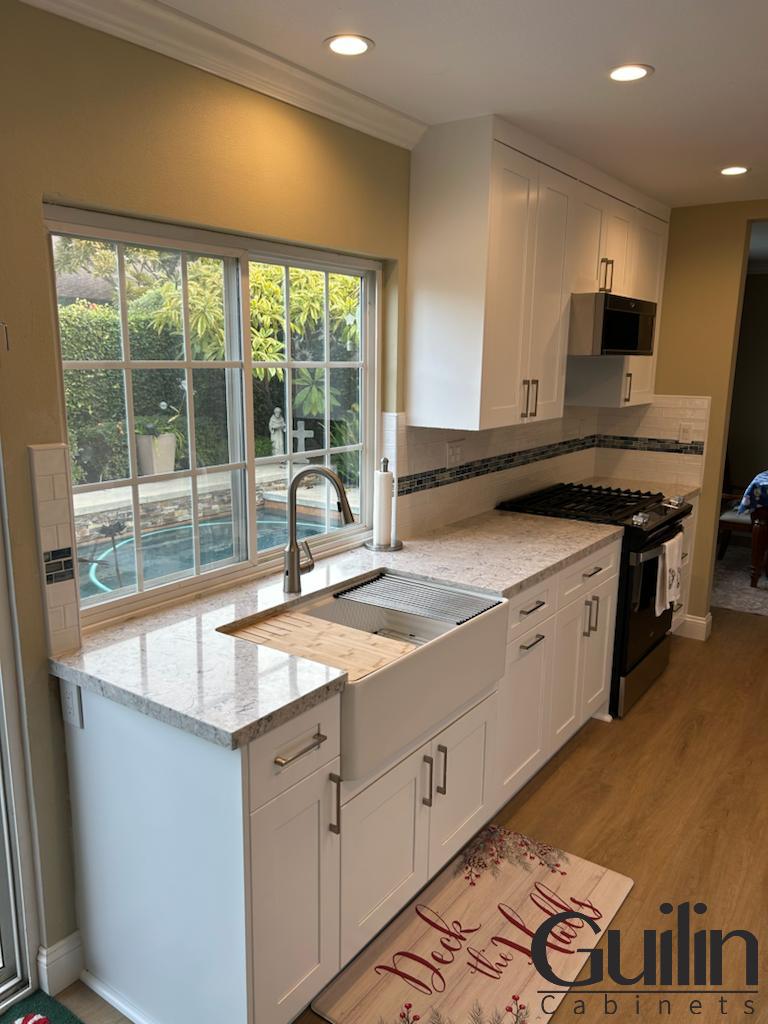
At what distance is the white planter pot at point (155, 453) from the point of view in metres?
2.15

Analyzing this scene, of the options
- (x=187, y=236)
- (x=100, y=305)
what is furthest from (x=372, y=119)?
(x=100, y=305)

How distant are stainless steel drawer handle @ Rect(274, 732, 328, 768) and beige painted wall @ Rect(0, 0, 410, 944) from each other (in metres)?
0.67

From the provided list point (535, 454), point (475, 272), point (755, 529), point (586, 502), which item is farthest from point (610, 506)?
point (755, 529)

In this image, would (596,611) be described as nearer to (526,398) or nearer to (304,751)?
(526,398)

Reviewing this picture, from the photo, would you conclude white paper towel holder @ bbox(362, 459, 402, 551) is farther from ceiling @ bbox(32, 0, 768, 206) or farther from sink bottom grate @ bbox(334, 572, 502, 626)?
ceiling @ bbox(32, 0, 768, 206)

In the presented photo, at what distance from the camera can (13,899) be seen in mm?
1953

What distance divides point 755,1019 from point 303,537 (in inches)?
76.5

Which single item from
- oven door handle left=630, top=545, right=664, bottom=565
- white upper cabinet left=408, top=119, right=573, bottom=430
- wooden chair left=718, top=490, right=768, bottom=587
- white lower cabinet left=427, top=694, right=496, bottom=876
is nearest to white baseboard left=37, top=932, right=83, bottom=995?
white lower cabinet left=427, top=694, right=496, bottom=876

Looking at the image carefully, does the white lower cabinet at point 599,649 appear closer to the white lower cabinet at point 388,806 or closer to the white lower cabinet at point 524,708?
the white lower cabinet at point 388,806

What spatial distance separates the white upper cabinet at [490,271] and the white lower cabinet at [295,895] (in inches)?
63.7

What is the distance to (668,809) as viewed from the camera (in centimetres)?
283

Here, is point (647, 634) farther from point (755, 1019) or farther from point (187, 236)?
point (187, 236)

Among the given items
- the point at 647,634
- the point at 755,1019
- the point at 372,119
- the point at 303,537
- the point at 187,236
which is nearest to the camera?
the point at 755,1019

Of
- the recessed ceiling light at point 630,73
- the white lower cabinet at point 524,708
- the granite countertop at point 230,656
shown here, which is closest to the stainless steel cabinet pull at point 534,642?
the white lower cabinet at point 524,708
